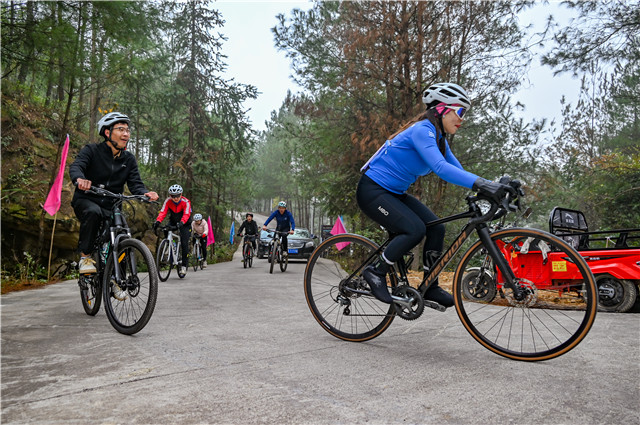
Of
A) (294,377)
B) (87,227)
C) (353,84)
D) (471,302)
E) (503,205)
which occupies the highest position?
(353,84)

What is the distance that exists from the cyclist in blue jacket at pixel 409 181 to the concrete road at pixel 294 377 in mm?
634

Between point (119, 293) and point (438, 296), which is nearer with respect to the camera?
point (438, 296)

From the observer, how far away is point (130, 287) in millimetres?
3945

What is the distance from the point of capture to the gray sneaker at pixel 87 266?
4293 millimetres

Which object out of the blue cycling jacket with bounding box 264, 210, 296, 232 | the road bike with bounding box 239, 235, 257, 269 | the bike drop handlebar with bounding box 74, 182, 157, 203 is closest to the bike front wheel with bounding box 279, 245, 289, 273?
the blue cycling jacket with bounding box 264, 210, 296, 232

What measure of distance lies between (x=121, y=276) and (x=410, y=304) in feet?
8.67

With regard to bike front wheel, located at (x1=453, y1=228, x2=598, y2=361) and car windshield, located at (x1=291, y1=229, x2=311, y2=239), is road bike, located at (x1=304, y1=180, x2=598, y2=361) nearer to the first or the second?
bike front wheel, located at (x1=453, y1=228, x2=598, y2=361)

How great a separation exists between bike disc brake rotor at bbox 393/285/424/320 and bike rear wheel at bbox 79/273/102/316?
3.06 meters

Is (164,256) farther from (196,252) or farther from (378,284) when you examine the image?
(378,284)

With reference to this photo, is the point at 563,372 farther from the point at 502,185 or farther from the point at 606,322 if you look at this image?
the point at 606,322

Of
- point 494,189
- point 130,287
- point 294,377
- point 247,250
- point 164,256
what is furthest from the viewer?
point 247,250

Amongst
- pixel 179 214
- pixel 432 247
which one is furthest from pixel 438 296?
pixel 179 214

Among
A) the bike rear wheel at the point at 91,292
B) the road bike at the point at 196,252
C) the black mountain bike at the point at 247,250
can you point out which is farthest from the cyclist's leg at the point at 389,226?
the black mountain bike at the point at 247,250

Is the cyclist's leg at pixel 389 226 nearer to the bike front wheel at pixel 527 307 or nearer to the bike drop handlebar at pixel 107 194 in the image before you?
the bike front wheel at pixel 527 307
